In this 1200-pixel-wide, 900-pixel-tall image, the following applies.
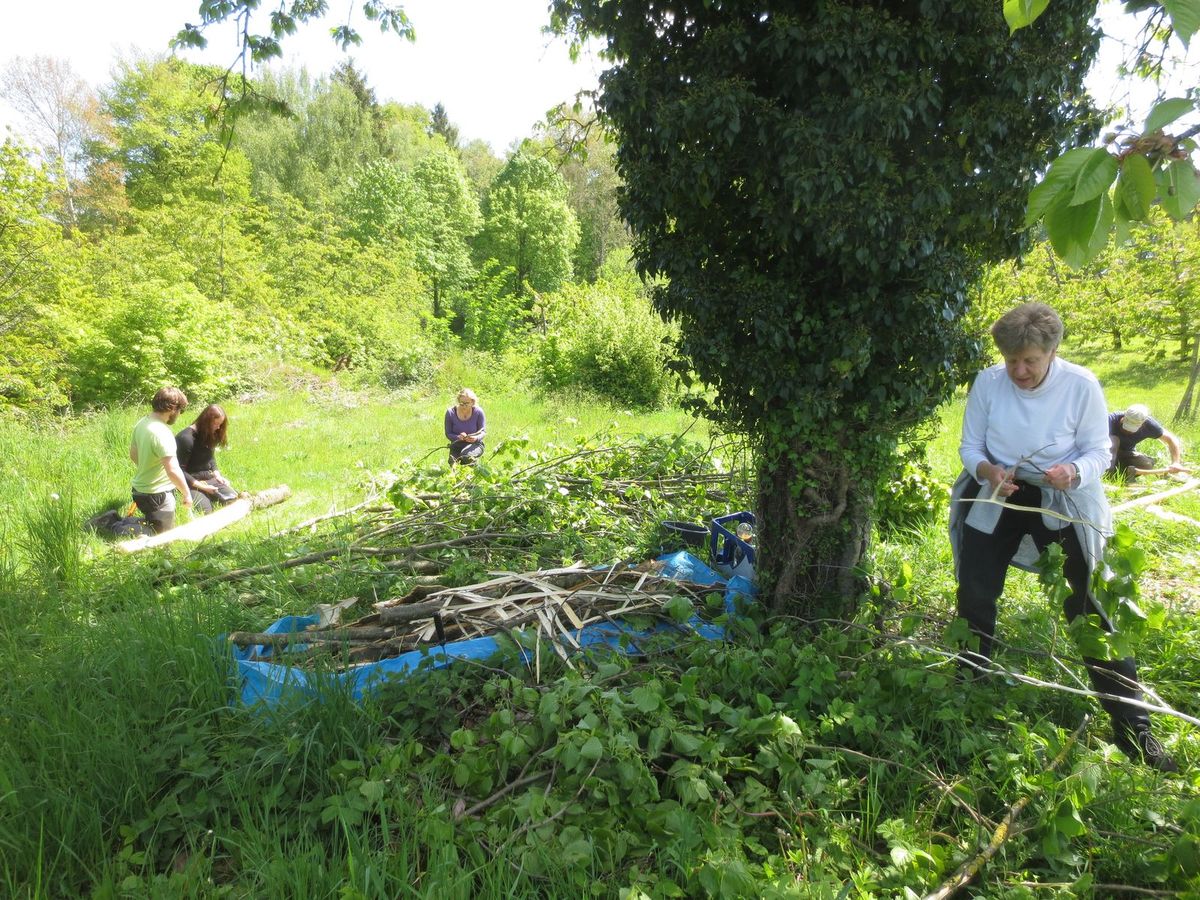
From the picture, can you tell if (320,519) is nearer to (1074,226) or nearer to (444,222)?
(1074,226)

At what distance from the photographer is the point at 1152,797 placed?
7.42 ft

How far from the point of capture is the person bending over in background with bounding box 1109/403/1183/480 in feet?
20.6

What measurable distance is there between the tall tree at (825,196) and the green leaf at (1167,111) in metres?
1.79

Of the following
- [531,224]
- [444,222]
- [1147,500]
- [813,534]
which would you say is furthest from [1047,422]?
[444,222]

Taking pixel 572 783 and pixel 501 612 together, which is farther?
pixel 501 612

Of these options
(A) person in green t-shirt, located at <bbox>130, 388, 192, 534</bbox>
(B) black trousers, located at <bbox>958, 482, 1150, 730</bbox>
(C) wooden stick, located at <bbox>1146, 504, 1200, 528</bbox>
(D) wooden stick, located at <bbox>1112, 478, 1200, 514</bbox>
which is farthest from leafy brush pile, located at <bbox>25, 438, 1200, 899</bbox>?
(A) person in green t-shirt, located at <bbox>130, 388, 192, 534</bbox>

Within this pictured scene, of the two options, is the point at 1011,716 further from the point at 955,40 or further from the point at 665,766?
the point at 955,40

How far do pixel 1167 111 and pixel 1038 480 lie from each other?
2.20 meters

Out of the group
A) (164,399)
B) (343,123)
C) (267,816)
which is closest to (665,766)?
(267,816)

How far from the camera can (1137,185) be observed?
1078mm

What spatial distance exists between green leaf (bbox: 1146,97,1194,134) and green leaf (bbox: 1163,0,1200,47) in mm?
91

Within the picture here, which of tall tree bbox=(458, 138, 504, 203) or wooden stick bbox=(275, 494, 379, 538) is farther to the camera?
tall tree bbox=(458, 138, 504, 203)

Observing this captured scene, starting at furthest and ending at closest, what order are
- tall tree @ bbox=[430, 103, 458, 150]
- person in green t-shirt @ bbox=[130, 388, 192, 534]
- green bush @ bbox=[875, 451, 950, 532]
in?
tall tree @ bbox=[430, 103, 458, 150], person in green t-shirt @ bbox=[130, 388, 192, 534], green bush @ bbox=[875, 451, 950, 532]

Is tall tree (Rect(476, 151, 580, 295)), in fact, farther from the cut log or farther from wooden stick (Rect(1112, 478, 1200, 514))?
wooden stick (Rect(1112, 478, 1200, 514))
